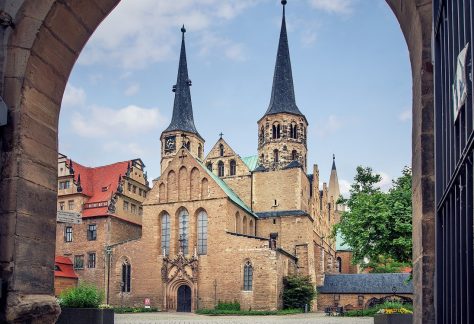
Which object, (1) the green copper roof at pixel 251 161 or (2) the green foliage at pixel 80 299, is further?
(1) the green copper roof at pixel 251 161

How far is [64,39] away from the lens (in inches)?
225

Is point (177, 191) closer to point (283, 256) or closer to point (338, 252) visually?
point (283, 256)

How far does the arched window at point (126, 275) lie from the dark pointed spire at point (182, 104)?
19.5 meters

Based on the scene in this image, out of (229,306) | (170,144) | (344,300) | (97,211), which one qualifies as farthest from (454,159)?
(170,144)

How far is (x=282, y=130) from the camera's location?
5306cm

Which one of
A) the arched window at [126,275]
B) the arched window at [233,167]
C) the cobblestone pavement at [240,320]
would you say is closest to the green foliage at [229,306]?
the arched window at [126,275]

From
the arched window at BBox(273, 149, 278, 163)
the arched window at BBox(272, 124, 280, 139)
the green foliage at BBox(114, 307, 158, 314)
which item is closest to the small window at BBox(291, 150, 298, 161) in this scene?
the arched window at BBox(273, 149, 278, 163)

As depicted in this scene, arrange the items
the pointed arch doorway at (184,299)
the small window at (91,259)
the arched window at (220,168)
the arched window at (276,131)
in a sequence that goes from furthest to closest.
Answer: the arched window at (220,168), the arched window at (276,131), the small window at (91,259), the pointed arch doorway at (184,299)

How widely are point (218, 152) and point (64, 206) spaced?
14.7 meters

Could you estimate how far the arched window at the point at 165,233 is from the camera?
44.8 m

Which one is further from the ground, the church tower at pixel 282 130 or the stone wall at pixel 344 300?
the church tower at pixel 282 130

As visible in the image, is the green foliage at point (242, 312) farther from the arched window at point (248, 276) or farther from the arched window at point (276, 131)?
the arched window at point (276, 131)

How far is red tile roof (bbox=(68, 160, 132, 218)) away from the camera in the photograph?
4644 cm

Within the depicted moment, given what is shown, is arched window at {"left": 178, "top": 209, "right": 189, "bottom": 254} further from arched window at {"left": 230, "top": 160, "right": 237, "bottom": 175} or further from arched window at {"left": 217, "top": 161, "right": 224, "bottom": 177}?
arched window at {"left": 217, "top": 161, "right": 224, "bottom": 177}
